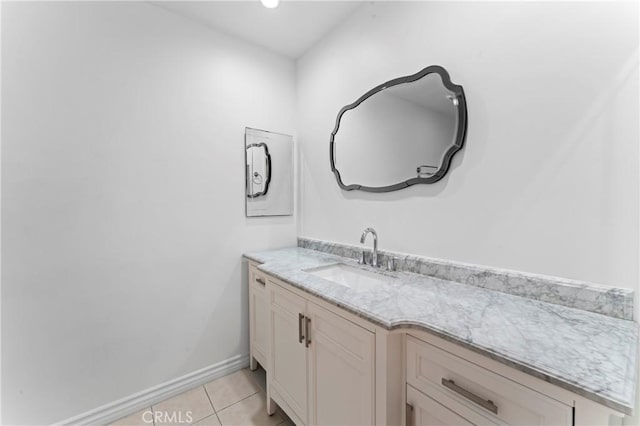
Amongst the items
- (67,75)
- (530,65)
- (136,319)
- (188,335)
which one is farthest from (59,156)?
(530,65)

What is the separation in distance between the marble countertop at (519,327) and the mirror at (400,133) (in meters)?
0.64

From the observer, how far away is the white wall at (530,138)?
0.88m

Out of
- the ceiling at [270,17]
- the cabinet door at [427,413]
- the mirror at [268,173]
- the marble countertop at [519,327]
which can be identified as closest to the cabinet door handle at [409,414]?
the cabinet door at [427,413]

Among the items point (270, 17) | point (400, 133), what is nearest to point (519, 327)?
point (400, 133)

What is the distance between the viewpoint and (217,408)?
1.62 m

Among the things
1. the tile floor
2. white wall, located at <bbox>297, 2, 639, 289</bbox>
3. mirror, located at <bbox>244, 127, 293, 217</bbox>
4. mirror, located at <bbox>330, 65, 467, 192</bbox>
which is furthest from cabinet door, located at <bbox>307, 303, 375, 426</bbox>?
mirror, located at <bbox>244, 127, 293, 217</bbox>

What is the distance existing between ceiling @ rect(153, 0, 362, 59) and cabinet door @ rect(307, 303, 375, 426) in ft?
6.34

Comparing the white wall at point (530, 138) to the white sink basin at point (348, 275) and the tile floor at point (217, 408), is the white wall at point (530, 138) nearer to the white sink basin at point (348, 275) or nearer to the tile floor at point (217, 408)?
the white sink basin at point (348, 275)

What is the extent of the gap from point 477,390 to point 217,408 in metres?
1.60

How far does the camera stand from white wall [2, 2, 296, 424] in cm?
132

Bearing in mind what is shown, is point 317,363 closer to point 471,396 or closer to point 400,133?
point 471,396

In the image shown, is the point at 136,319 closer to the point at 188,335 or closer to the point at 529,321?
the point at 188,335

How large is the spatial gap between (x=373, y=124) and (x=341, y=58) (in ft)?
2.05

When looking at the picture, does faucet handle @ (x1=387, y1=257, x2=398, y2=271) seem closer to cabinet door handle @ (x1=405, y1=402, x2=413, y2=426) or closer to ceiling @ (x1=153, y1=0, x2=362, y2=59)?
cabinet door handle @ (x1=405, y1=402, x2=413, y2=426)
